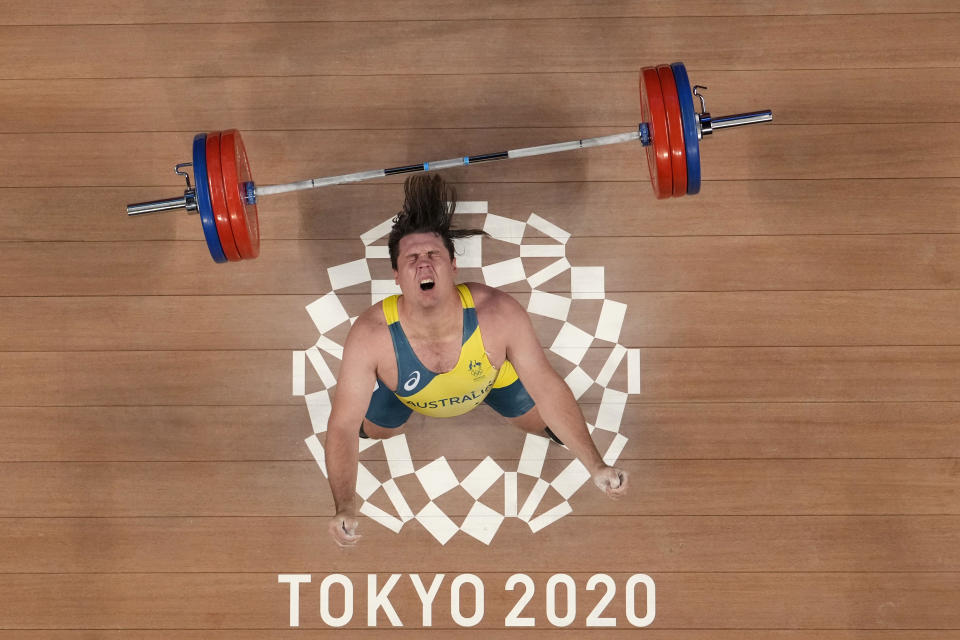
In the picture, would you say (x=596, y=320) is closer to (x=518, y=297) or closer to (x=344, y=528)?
(x=518, y=297)

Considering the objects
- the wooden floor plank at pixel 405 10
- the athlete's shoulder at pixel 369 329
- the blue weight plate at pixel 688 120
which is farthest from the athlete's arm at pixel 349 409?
the wooden floor plank at pixel 405 10

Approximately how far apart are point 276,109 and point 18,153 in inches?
32.3

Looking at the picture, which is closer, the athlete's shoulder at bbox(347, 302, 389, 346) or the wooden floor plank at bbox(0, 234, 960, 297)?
the athlete's shoulder at bbox(347, 302, 389, 346)

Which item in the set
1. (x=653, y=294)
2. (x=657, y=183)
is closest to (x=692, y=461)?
(x=653, y=294)

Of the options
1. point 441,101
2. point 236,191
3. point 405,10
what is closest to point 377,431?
point 236,191

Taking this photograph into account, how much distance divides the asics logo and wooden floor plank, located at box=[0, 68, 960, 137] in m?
0.85

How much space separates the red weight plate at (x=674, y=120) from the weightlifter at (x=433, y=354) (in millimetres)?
532

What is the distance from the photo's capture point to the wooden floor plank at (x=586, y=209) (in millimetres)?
2287

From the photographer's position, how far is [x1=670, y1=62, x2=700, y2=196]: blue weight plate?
5.89ft

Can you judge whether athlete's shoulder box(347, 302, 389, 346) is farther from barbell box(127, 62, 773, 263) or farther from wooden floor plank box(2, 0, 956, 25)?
wooden floor plank box(2, 0, 956, 25)

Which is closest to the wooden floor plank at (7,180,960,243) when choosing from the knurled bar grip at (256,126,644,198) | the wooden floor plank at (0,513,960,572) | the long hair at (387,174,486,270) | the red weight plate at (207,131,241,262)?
the long hair at (387,174,486,270)

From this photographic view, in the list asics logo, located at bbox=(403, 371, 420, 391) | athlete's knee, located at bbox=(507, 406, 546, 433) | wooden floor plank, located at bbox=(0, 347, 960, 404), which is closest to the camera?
asics logo, located at bbox=(403, 371, 420, 391)

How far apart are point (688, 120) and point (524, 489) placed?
3.81ft

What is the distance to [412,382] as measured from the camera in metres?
1.93
